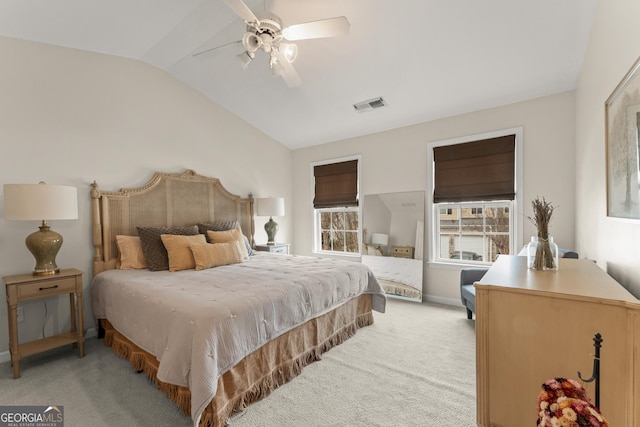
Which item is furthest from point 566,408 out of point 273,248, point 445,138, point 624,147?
point 273,248

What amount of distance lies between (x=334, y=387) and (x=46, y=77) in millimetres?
3774

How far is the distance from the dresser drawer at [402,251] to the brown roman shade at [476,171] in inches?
29.5

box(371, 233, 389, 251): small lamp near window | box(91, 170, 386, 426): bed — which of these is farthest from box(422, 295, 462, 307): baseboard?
box(91, 170, 386, 426): bed

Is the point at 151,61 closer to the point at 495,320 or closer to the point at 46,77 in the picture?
the point at 46,77

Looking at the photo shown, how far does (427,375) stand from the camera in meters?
2.24

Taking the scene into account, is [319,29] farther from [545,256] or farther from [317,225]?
[317,225]

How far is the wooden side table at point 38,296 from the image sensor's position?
231 cm

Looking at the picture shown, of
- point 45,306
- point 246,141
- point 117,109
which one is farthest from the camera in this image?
point 246,141

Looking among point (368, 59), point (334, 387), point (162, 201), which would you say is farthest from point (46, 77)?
point (334, 387)

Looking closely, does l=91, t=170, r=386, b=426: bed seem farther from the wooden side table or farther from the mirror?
the mirror

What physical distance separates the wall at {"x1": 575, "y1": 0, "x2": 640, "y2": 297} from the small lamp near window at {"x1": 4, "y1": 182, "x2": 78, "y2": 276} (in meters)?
3.79

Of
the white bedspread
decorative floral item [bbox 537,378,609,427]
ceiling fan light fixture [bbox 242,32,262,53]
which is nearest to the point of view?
decorative floral item [bbox 537,378,609,427]

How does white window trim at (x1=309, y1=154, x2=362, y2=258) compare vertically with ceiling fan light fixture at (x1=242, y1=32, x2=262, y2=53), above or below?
below

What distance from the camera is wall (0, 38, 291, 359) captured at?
2666 millimetres
